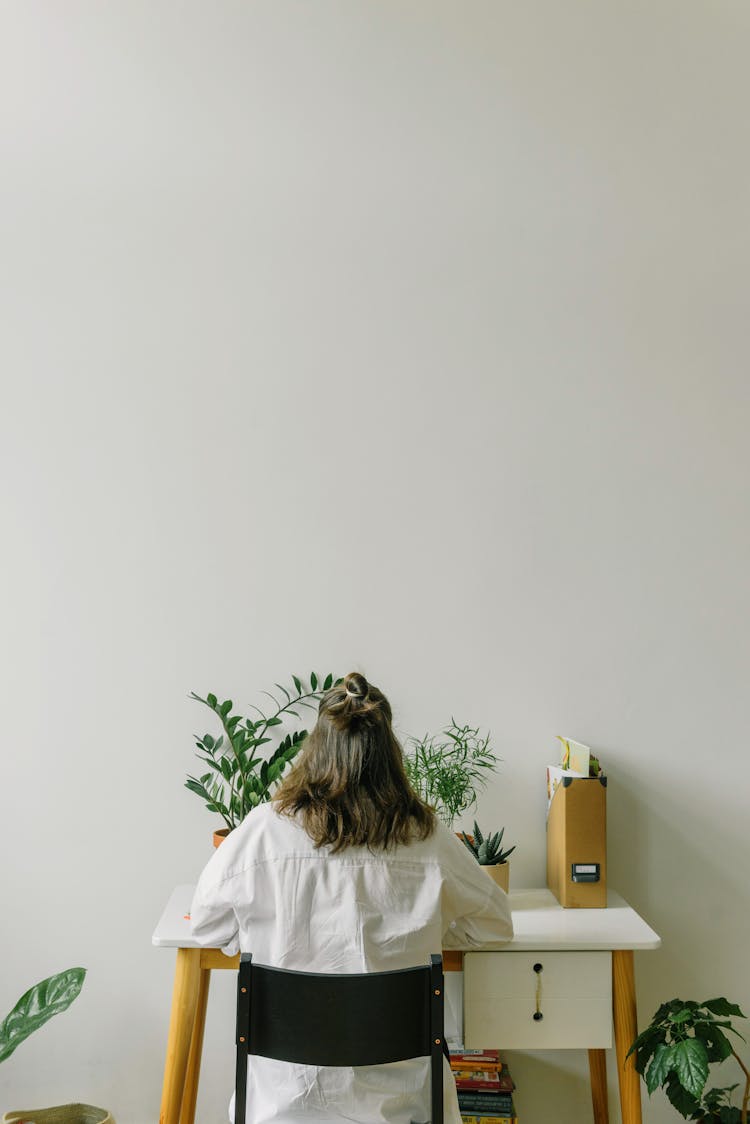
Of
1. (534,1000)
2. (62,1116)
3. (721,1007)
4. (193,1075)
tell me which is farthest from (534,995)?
(62,1116)

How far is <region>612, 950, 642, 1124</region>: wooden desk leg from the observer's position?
6.98ft

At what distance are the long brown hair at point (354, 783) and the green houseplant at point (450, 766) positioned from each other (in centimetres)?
56

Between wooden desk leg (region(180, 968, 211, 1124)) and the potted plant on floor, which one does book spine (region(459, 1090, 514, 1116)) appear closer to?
wooden desk leg (region(180, 968, 211, 1124))

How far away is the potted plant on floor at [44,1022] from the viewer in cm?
214

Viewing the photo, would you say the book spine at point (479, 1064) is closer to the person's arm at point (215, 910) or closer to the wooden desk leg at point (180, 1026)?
the wooden desk leg at point (180, 1026)

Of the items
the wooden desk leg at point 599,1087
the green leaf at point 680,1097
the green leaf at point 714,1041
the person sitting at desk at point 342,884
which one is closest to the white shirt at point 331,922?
the person sitting at desk at point 342,884

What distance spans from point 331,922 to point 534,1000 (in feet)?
2.09

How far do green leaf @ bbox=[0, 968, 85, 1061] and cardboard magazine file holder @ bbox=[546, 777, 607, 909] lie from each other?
1132mm

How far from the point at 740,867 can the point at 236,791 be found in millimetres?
1323

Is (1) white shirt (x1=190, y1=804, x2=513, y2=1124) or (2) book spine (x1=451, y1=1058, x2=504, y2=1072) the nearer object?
(1) white shirt (x1=190, y1=804, x2=513, y2=1124)

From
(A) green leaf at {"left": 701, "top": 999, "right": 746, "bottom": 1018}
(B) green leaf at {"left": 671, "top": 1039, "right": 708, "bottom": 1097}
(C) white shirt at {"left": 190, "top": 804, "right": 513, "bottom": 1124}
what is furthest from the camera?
(A) green leaf at {"left": 701, "top": 999, "right": 746, "bottom": 1018}

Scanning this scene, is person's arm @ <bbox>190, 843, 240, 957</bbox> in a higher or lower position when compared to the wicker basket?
higher

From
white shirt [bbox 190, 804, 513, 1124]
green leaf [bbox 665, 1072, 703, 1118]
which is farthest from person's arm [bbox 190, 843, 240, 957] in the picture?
green leaf [bbox 665, 1072, 703, 1118]

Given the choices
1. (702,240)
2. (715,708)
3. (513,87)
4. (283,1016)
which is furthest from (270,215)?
(283,1016)
